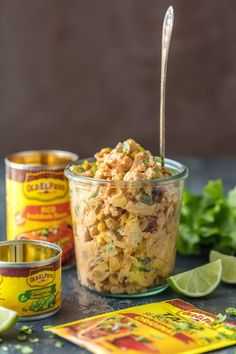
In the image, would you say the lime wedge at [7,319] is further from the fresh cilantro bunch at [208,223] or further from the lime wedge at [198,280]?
the fresh cilantro bunch at [208,223]

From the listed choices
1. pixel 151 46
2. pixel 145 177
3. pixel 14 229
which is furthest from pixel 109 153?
pixel 151 46

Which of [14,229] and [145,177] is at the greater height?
[145,177]

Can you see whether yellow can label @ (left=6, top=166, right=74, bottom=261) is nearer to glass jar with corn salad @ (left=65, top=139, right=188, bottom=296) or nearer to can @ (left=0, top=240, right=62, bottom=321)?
glass jar with corn salad @ (left=65, top=139, right=188, bottom=296)

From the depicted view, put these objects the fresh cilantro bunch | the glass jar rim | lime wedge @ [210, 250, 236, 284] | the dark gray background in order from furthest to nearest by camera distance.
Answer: the dark gray background → the fresh cilantro bunch → lime wedge @ [210, 250, 236, 284] → the glass jar rim

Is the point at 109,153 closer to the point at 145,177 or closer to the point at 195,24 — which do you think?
the point at 145,177

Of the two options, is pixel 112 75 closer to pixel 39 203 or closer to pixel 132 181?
pixel 39 203

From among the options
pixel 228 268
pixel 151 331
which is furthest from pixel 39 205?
pixel 151 331

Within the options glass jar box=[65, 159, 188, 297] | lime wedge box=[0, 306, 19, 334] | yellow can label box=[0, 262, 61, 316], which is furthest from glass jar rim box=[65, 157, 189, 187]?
lime wedge box=[0, 306, 19, 334]
